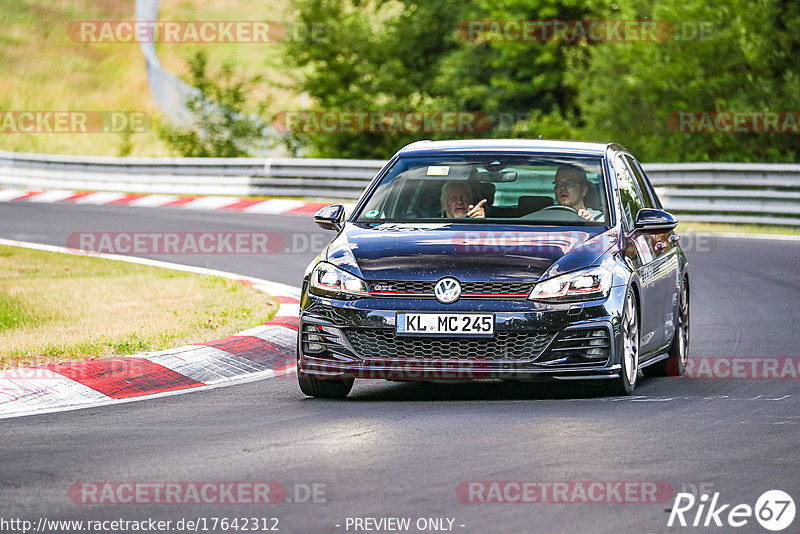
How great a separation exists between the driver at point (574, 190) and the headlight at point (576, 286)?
0.89 metres

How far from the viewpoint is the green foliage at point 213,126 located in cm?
3966

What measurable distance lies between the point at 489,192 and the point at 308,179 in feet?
66.1

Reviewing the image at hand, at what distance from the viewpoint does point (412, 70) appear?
47219 millimetres

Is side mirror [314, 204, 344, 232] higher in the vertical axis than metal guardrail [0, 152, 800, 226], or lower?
higher

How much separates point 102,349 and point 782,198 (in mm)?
15268

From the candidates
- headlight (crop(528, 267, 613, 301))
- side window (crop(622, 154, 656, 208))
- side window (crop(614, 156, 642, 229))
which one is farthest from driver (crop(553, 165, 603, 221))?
side window (crop(622, 154, 656, 208))

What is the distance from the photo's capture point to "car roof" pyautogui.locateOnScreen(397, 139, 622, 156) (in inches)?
405

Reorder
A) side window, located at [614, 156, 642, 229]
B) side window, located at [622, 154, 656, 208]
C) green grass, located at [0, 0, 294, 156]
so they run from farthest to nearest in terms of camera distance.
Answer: green grass, located at [0, 0, 294, 156], side window, located at [622, 154, 656, 208], side window, located at [614, 156, 642, 229]

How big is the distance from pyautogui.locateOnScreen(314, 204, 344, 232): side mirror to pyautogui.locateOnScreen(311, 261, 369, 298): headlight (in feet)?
2.48

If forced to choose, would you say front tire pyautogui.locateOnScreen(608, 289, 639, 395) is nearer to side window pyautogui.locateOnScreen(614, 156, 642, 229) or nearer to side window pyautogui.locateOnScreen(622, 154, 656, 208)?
side window pyautogui.locateOnScreen(614, 156, 642, 229)

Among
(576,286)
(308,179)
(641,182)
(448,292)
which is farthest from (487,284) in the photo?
(308,179)

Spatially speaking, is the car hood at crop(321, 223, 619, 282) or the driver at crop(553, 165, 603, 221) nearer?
the car hood at crop(321, 223, 619, 282)

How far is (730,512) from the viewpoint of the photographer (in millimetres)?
6059

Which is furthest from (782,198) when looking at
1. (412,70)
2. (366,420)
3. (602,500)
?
(412,70)
